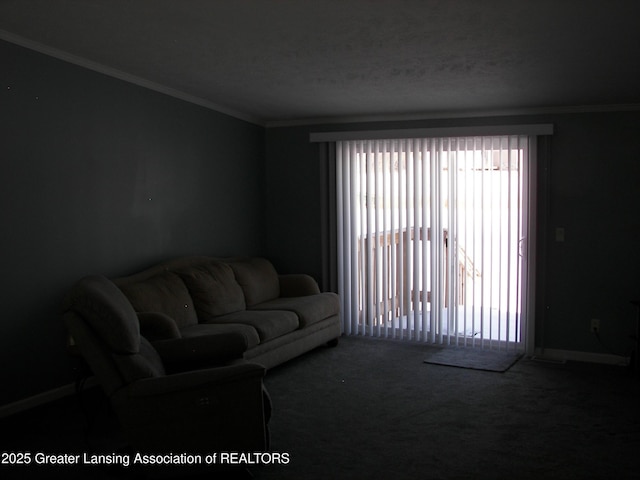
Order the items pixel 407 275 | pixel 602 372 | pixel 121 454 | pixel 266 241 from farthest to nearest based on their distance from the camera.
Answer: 1. pixel 266 241
2. pixel 407 275
3. pixel 602 372
4. pixel 121 454

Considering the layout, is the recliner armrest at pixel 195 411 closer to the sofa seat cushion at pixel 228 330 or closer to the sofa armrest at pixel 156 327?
the sofa armrest at pixel 156 327

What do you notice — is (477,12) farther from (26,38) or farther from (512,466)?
(26,38)

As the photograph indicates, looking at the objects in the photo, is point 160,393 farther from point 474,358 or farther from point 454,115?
point 454,115

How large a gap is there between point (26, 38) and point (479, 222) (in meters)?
4.06

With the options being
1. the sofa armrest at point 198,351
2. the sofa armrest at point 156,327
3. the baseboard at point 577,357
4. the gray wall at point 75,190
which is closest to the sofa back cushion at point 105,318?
the sofa armrest at point 198,351

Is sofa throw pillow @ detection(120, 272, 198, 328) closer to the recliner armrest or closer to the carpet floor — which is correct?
the carpet floor

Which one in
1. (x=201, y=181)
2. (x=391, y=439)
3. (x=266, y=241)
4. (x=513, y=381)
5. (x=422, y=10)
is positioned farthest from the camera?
(x=266, y=241)

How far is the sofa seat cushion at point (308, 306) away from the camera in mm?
5223

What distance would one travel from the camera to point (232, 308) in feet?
16.8

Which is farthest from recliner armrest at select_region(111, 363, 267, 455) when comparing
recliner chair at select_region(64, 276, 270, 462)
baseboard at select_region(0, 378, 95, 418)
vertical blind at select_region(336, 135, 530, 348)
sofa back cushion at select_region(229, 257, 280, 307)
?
vertical blind at select_region(336, 135, 530, 348)

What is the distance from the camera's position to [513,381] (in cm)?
474

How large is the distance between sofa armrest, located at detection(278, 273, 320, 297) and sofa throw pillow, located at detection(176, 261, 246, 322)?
0.71 m

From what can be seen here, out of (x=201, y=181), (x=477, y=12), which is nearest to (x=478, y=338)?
(x=201, y=181)

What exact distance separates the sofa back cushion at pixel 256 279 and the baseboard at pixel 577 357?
8.37 feet
